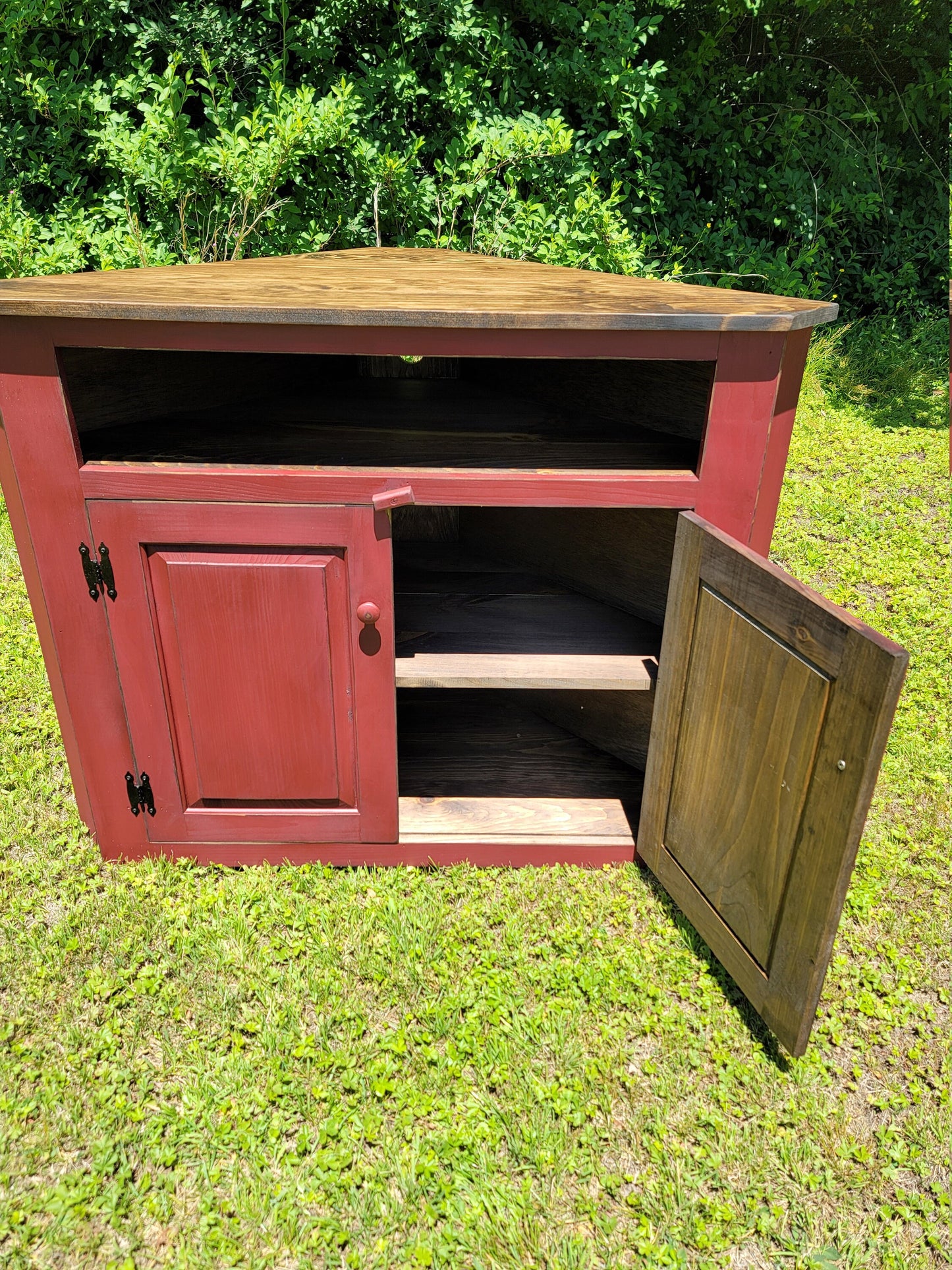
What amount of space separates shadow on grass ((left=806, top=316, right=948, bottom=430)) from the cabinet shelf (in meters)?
5.18

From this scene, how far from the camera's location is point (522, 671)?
8.21ft

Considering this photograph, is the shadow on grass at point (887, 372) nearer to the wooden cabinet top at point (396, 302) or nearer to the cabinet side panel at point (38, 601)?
the wooden cabinet top at point (396, 302)

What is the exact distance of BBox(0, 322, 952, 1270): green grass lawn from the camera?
5.81 feet

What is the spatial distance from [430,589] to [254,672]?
2.91 ft

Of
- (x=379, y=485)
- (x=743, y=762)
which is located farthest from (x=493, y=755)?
(x=379, y=485)

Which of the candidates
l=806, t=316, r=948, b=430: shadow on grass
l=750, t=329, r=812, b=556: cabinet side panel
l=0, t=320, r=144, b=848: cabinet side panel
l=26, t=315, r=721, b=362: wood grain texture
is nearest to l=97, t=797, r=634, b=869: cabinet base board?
l=0, t=320, r=144, b=848: cabinet side panel

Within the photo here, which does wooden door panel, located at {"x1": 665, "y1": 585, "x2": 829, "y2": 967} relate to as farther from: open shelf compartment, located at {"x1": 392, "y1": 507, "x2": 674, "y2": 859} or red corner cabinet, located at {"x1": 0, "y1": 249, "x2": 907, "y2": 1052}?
open shelf compartment, located at {"x1": 392, "y1": 507, "x2": 674, "y2": 859}

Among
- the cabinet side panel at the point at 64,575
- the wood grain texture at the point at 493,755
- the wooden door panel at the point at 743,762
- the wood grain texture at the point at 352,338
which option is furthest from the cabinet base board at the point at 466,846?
the wood grain texture at the point at 352,338

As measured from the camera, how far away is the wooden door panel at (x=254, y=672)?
222 cm

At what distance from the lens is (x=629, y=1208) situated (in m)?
1.82

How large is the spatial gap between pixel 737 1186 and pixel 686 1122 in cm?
17

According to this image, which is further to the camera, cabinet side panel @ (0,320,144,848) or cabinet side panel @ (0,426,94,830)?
cabinet side panel @ (0,426,94,830)

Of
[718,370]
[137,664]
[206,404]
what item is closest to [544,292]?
[718,370]

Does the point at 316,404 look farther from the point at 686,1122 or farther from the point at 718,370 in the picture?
the point at 686,1122
